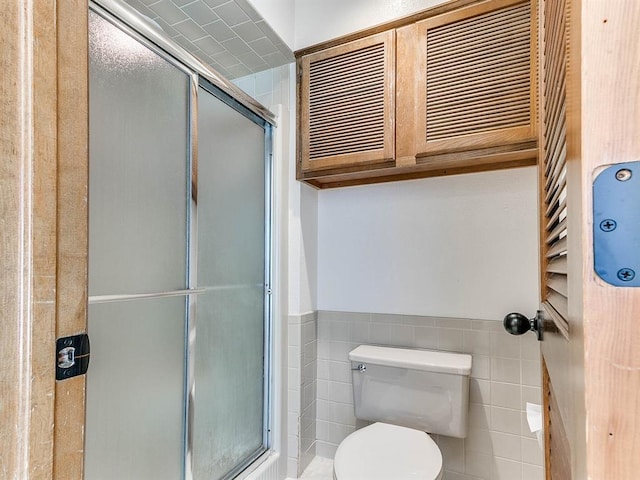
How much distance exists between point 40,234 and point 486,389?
172 centimetres

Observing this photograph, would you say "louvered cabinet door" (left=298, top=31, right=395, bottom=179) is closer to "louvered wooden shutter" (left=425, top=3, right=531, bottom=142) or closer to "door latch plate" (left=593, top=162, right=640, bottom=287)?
"louvered wooden shutter" (left=425, top=3, right=531, bottom=142)

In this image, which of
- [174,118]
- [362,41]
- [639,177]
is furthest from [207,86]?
[639,177]

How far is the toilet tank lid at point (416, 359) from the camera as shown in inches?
58.7

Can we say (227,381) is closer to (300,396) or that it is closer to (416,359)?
(300,396)

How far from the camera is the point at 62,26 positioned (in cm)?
57

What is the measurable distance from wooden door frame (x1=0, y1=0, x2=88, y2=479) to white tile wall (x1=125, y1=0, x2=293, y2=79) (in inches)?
40.4

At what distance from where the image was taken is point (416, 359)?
5.14 ft

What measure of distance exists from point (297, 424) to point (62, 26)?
5.79ft

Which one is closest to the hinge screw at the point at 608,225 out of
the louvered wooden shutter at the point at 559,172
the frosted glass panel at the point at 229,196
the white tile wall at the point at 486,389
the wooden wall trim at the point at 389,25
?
the louvered wooden shutter at the point at 559,172

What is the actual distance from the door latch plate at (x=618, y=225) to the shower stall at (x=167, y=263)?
1.03m

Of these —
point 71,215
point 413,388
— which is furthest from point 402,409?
point 71,215

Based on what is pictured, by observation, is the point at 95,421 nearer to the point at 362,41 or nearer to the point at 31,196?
the point at 31,196

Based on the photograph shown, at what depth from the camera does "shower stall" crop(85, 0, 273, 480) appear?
0.96m

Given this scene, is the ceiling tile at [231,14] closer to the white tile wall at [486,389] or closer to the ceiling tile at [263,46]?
the ceiling tile at [263,46]
